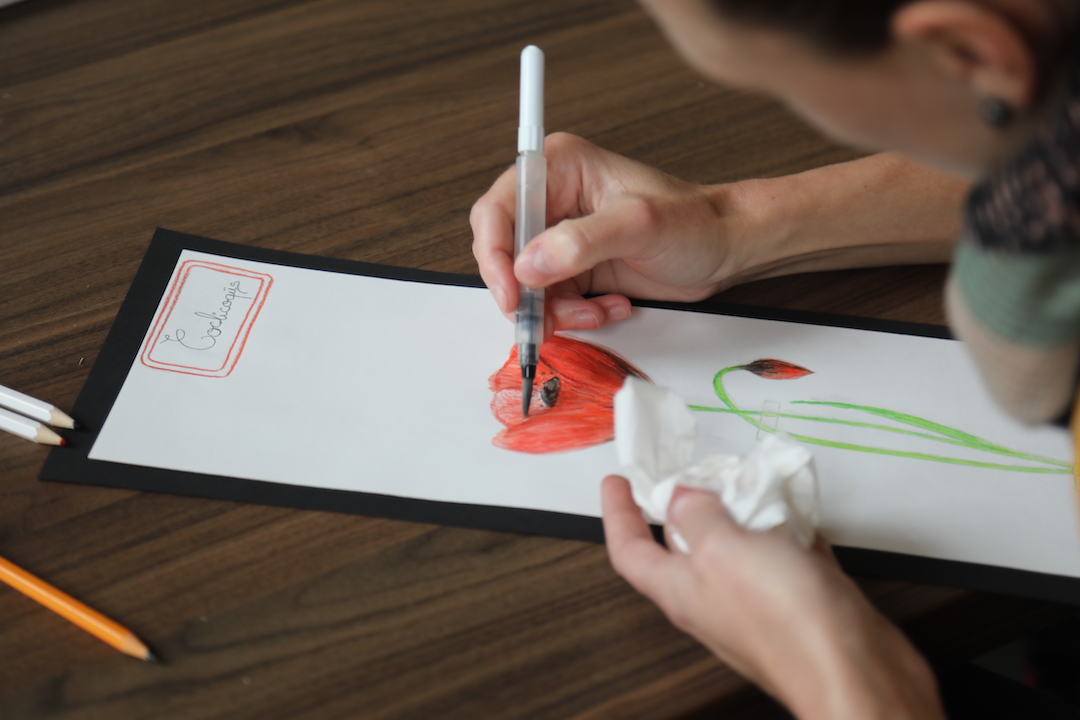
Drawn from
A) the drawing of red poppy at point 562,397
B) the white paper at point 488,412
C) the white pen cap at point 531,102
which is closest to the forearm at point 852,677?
the white paper at point 488,412

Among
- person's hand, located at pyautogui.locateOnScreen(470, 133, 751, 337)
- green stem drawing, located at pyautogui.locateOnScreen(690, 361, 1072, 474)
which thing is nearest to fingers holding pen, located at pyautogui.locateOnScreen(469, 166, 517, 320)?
person's hand, located at pyautogui.locateOnScreen(470, 133, 751, 337)

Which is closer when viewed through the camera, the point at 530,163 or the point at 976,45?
the point at 976,45

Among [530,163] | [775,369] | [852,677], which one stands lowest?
[852,677]

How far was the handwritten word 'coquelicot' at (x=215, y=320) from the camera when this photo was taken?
0.72 m

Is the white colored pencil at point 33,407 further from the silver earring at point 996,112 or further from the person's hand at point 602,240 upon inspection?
the silver earring at point 996,112

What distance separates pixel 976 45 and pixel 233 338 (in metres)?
0.60

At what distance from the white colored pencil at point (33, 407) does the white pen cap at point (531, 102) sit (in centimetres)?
45

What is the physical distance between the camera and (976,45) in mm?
380

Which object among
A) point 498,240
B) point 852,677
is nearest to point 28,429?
point 498,240

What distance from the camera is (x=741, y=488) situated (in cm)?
56

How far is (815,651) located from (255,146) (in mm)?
759

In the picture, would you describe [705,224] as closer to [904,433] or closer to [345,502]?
[904,433]

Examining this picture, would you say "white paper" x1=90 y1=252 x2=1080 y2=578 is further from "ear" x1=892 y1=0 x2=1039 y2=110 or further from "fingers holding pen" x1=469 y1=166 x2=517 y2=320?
"ear" x1=892 y1=0 x2=1039 y2=110

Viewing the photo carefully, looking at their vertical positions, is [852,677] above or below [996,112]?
below
